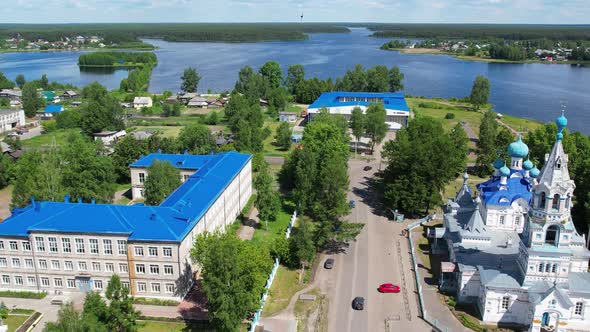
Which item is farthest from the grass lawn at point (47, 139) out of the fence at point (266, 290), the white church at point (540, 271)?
the white church at point (540, 271)

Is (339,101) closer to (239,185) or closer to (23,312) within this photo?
(239,185)

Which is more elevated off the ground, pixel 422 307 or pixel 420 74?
pixel 420 74

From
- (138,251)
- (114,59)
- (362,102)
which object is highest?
(114,59)

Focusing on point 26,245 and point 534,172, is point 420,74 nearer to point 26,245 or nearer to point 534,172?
point 534,172

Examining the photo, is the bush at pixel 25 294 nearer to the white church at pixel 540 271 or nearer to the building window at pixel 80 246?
the building window at pixel 80 246

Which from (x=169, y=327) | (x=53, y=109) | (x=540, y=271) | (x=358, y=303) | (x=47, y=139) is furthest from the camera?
(x=53, y=109)

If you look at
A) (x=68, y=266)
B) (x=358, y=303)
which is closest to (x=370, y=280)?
(x=358, y=303)
